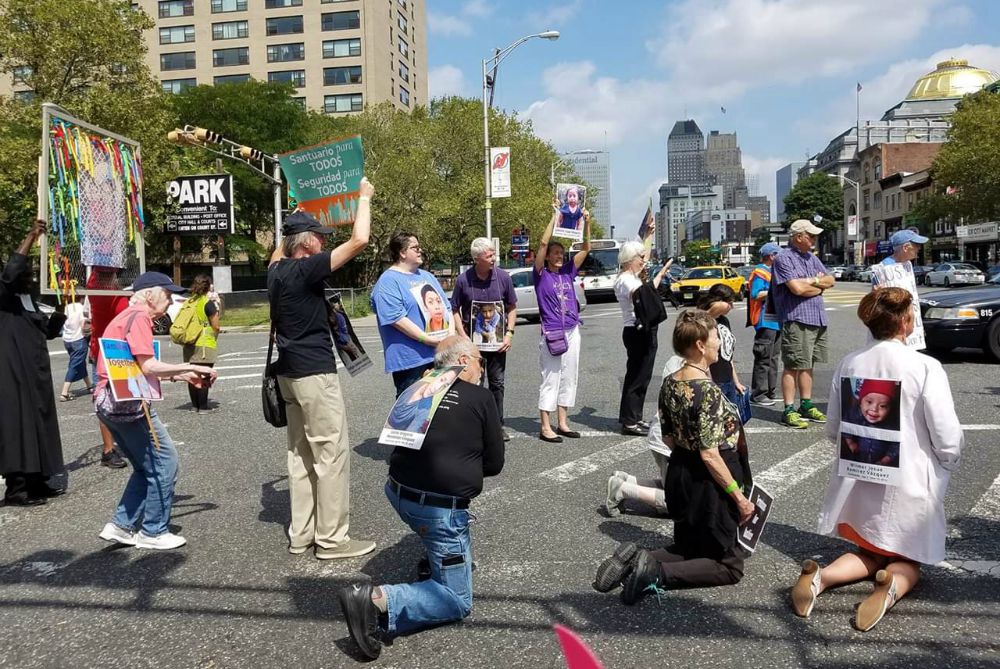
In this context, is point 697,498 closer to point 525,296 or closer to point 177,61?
point 525,296

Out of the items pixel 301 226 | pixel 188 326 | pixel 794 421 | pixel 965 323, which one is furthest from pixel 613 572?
pixel 965 323

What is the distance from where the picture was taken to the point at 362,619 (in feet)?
10.4

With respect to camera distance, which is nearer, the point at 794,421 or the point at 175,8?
the point at 794,421

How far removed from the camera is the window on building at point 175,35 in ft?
240

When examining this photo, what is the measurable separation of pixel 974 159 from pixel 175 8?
68257 mm

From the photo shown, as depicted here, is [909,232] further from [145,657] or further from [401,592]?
[145,657]

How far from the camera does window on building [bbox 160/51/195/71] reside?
73.2m

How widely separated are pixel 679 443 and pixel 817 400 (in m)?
5.81

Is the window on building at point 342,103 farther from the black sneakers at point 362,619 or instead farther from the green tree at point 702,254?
the green tree at point 702,254

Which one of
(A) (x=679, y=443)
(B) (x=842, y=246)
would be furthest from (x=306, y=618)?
(B) (x=842, y=246)

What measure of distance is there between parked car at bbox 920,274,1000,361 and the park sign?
8.48 metres

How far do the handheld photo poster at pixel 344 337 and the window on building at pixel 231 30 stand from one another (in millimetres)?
76726

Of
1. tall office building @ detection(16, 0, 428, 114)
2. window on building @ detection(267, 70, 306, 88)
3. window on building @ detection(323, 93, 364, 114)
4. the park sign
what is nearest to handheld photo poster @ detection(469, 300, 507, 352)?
the park sign

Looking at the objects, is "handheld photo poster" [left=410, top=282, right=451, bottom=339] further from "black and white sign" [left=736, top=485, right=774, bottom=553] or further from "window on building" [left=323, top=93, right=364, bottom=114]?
"window on building" [left=323, top=93, right=364, bottom=114]
